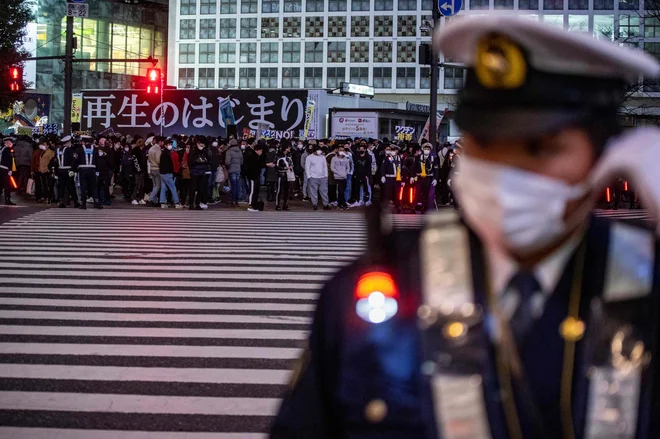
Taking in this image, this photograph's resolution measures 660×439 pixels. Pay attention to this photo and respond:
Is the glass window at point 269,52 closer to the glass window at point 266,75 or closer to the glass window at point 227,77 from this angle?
the glass window at point 266,75

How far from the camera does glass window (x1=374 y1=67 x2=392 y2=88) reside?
11194 centimetres

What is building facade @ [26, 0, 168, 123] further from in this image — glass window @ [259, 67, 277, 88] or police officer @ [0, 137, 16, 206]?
police officer @ [0, 137, 16, 206]

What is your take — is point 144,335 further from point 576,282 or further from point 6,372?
point 576,282

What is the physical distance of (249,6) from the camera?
11638 centimetres

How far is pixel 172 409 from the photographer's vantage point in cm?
667

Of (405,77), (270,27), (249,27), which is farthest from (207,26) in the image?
(405,77)

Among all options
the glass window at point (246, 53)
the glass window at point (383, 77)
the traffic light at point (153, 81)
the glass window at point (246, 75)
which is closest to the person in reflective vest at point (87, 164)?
the traffic light at point (153, 81)

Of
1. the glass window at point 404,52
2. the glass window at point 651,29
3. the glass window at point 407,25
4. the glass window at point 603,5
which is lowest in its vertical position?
the glass window at point 404,52

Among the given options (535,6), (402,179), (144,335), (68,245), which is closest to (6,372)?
(144,335)

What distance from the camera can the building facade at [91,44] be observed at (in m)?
93.8

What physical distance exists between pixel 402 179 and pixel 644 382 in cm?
2479

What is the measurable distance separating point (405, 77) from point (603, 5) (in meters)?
20.8

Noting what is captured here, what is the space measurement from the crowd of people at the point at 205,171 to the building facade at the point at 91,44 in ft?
200

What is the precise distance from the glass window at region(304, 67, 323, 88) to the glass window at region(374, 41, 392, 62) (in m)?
6.16
